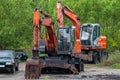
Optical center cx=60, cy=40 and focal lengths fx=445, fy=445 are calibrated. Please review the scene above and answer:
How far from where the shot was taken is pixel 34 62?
2466 centimetres

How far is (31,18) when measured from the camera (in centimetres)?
4800

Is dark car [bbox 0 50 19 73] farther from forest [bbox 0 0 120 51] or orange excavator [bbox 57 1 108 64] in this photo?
orange excavator [bbox 57 1 108 64]

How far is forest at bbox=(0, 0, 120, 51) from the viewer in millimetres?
42656

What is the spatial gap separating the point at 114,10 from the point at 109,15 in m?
0.80

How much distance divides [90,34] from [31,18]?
8.50 m

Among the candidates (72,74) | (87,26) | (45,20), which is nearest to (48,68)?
(72,74)

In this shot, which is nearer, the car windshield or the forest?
the car windshield

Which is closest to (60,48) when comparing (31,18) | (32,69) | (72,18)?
(72,18)

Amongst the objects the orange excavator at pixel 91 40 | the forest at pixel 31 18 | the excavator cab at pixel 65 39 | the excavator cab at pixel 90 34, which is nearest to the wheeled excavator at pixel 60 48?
the excavator cab at pixel 65 39

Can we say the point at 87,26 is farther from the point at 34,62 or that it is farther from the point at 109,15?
the point at 34,62

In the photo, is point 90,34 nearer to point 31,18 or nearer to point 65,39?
point 31,18

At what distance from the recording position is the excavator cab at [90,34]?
41.9m

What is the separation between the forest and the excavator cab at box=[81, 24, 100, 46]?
20.9 feet

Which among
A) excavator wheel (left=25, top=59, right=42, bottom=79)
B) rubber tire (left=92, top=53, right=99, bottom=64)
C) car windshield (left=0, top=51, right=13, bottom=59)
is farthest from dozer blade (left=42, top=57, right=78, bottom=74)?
rubber tire (left=92, top=53, right=99, bottom=64)
